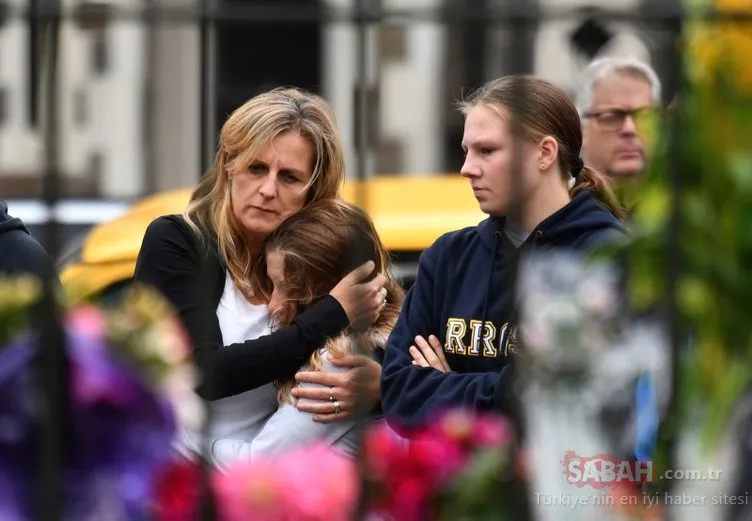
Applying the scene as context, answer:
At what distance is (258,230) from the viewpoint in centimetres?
320

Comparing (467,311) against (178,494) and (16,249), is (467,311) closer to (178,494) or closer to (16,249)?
(16,249)

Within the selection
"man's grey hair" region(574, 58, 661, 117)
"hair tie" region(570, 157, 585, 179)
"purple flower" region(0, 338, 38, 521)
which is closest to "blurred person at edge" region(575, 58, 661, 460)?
"man's grey hair" region(574, 58, 661, 117)

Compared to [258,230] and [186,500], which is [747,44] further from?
[258,230]

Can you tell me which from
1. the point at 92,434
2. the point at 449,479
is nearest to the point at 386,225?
the point at 449,479

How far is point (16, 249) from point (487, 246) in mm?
925

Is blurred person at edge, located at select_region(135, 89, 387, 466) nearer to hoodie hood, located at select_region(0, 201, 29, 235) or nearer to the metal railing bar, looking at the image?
hoodie hood, located at select_region(0, 201, 29, 235)

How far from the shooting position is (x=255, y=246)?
3.23 meters

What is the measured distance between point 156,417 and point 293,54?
1019 centimetres

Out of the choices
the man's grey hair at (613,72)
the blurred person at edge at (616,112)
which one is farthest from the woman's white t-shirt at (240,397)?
the man's grey hair at (613,72)

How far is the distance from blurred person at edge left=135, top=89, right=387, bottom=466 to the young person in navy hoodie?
6.0 inches

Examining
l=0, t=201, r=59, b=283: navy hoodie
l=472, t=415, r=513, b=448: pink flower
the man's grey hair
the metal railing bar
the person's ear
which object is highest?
the metal railing bar

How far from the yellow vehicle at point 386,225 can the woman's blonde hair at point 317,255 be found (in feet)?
2.80

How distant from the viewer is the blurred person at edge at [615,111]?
3.49 m

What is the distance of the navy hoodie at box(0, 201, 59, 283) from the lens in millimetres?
2933
